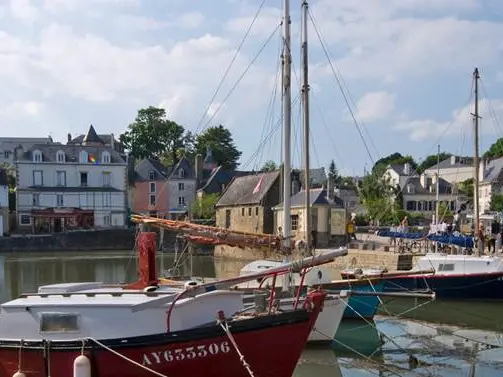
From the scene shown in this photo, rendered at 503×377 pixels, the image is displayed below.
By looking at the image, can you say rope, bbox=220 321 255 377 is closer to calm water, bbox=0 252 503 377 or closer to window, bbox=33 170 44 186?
calm water, bbox=0 252 503 377

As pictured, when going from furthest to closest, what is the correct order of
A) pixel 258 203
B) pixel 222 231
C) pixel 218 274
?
pixel 258 203
pixel 218 274
pixel 222 231

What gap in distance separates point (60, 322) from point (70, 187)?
6162 cm

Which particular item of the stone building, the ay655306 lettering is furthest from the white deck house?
the ay655306 lettering

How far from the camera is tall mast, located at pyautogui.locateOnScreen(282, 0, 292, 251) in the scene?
1758 cm

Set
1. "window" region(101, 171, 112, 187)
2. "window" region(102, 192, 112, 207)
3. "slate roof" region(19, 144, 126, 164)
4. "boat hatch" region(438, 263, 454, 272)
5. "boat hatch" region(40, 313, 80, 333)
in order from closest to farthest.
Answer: "boat hatch" region(40, 313, 80, 333) → "boat hatch" region(438, 263, 454, 272) → "slate roof" region(19, 144, 126, 164) → "window" region(102, 192, 112, 207) → "window" region(101, 171, 112, 187)

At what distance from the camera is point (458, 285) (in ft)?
86.9

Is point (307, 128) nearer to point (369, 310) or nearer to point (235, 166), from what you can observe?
point (369, 310)

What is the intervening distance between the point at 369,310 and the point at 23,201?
5677 cm

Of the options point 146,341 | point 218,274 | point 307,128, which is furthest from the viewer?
point 218,274

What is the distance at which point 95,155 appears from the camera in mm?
72375

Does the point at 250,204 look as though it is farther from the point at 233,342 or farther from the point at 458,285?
the point at 233,342

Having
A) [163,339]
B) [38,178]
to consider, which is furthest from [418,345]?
[38,178]

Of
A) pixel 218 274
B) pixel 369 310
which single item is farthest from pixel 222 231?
pixel 218 274

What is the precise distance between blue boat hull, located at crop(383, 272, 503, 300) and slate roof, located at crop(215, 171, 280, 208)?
28.1 meters
